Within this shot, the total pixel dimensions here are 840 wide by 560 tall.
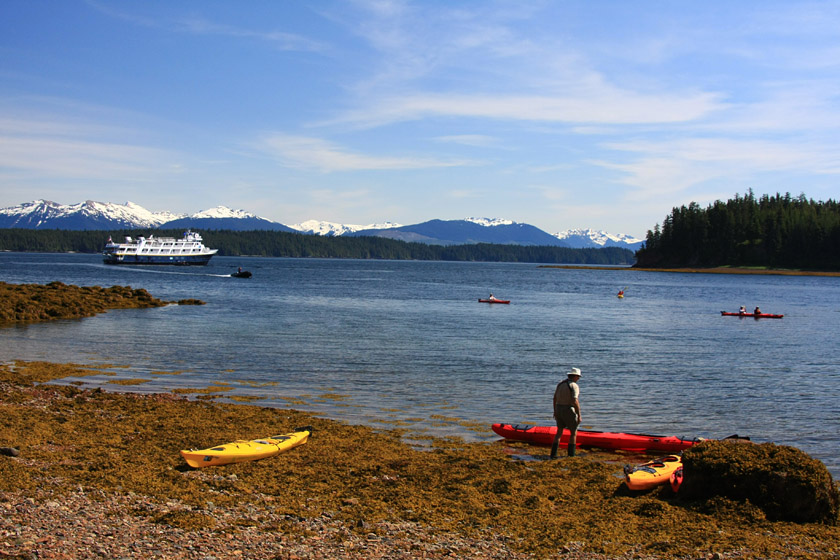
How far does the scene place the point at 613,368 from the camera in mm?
31500

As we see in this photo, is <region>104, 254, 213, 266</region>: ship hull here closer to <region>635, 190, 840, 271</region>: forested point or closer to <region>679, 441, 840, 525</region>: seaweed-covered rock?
<region>635, 190, 840, 271</region>: forested point

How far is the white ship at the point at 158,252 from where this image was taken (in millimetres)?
178625

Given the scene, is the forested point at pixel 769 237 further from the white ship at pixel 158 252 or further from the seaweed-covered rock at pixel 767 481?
the seaweed-covered rock at pixel 767 481

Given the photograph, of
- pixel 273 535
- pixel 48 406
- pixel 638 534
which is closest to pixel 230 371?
pixel 48 406

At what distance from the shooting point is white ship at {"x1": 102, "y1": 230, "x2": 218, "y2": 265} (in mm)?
178625

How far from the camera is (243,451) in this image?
14.8 m

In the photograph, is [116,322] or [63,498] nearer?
[63,498]

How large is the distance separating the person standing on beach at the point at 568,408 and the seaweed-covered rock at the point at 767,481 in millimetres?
3947

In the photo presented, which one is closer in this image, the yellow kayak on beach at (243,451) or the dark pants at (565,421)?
the yellow kayak on beach at (243,451)

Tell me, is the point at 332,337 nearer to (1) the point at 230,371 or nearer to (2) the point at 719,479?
(1) the point at 230,371

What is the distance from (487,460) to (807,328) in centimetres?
4786

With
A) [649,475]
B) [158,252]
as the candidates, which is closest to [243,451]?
[649,475]

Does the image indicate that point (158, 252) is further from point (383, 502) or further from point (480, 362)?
point (383, 502)

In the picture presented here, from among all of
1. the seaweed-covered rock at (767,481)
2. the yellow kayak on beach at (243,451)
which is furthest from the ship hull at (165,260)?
the seaweed-covered rock at (767,481)
